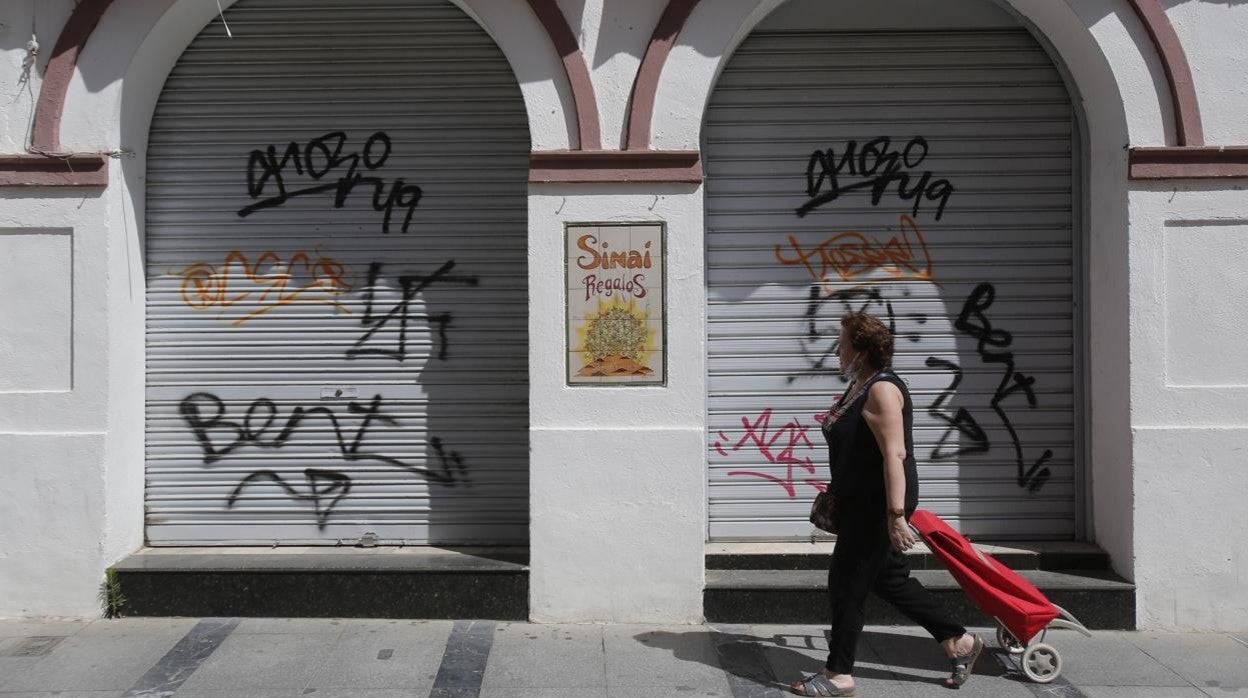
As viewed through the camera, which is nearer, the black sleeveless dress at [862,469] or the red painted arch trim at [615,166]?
the black sleeveless dress at [862,469]

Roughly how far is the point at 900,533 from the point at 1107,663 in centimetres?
164

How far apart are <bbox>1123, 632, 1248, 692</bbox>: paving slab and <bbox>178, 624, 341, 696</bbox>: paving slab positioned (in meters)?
4.44

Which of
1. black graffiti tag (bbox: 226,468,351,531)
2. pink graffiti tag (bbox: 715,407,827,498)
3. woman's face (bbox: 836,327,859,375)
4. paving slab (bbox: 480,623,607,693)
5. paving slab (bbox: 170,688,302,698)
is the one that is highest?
woman's face (bbox: 836,327,859,375)

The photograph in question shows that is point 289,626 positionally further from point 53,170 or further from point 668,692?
point 53,170

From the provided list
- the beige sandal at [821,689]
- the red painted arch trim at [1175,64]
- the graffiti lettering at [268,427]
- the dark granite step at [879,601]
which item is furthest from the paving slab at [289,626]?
the red painted arch trim at [1175,64]

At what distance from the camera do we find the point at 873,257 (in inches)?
267

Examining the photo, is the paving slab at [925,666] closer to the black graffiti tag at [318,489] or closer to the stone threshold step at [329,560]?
the stone threshold step at [329,560]

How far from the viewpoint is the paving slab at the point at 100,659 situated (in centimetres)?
528

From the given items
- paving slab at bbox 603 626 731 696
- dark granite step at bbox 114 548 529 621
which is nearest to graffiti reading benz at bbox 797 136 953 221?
paving slab at bbox 603 626 731 696

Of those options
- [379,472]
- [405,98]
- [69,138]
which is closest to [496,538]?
[379,472]

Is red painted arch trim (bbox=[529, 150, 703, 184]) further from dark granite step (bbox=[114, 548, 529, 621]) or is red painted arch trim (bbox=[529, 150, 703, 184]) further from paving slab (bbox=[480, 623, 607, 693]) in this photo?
paving slab (bbox=[480, 623, 607, 693])

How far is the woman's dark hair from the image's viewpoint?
5066 millimetres

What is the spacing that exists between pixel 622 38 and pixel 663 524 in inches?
110

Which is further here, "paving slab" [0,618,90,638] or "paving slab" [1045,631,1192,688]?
"paving slab" [0,618,90,638]
